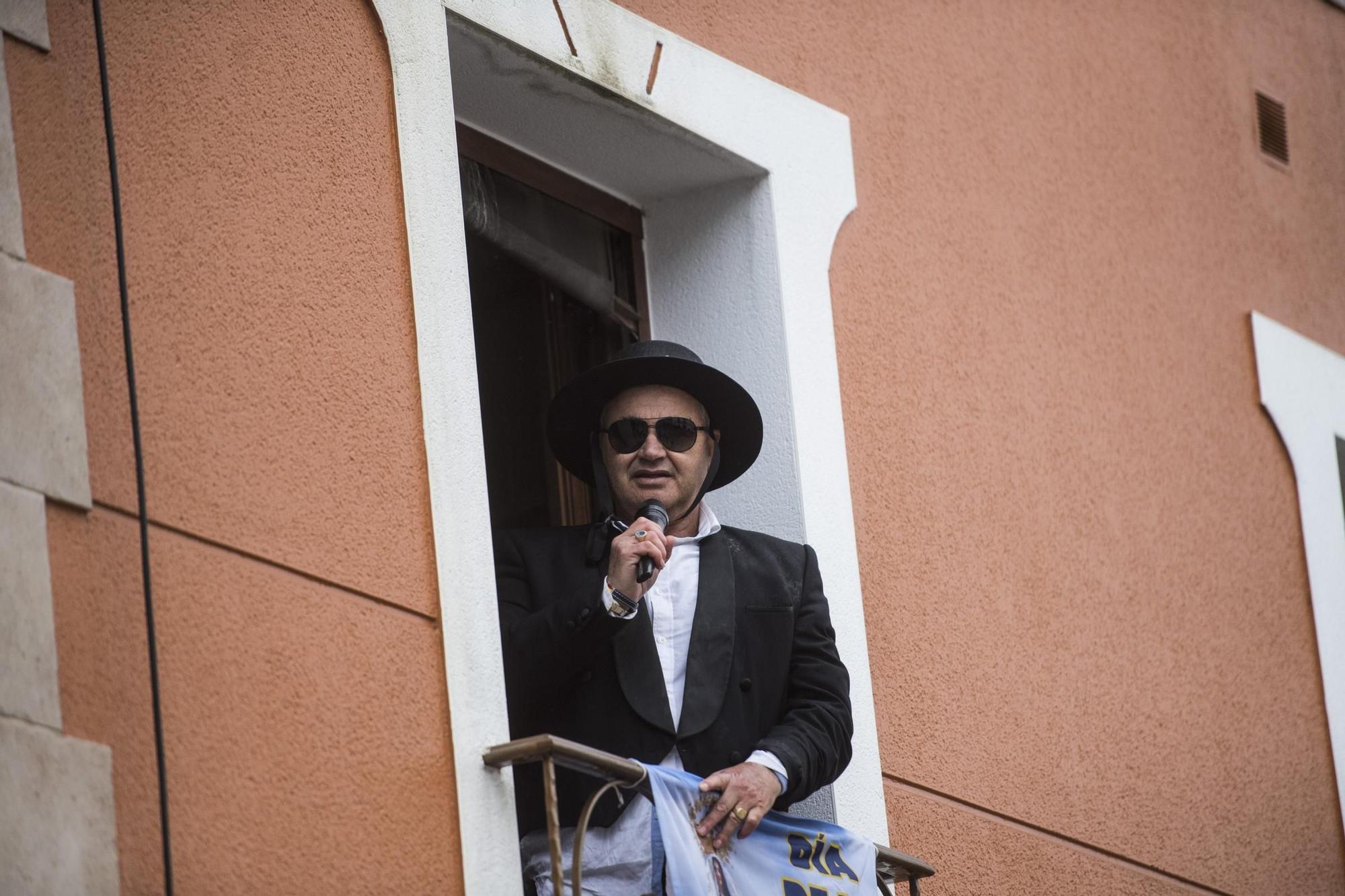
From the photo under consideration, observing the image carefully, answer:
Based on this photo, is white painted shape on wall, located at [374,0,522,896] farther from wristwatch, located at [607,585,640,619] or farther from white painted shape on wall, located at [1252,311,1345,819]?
white painted shape on wall, located at [1252,311,1345,819]

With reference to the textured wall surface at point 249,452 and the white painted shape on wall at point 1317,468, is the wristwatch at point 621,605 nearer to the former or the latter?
the textured wall surface at point 249,452

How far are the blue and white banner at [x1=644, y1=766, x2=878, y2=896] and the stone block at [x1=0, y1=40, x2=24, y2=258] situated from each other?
1.75 m

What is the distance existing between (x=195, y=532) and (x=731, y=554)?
152 cm

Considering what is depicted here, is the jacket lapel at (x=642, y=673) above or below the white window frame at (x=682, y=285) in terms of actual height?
below

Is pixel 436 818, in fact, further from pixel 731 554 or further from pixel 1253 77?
pixel 1253 77

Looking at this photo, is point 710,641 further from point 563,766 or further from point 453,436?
point 453,436

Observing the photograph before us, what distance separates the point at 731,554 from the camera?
5293 mm

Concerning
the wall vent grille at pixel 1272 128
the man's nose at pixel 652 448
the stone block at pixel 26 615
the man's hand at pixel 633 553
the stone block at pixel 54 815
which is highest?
the wall vent grille at pixel 1272 128

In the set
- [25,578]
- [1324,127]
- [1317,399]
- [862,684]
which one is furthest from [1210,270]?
[25,578]

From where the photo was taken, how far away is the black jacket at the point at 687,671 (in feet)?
15.8

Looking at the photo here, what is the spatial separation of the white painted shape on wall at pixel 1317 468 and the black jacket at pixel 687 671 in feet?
10.3

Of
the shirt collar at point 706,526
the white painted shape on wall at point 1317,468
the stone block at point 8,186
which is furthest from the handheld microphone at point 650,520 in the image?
the white painted shape on wall at point 1317,468

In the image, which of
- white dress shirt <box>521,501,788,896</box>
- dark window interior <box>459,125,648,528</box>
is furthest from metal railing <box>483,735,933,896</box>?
dark window interior <box>459,125,648,528</box>

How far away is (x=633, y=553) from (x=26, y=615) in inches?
51.9
